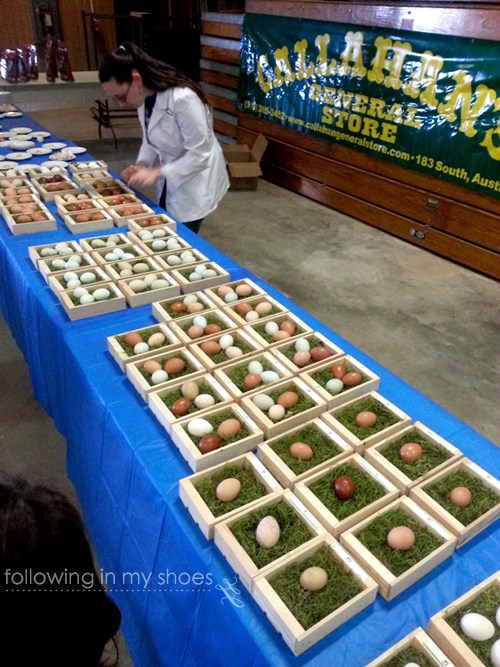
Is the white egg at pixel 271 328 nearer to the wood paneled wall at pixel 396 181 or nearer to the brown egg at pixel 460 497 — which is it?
the brown egg at pixel 460 497

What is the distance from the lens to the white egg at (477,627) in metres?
0.90

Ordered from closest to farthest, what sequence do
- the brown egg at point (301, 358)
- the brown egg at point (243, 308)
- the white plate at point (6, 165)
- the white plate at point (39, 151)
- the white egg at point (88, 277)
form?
the brown egg at point (301, 358) → the brown egg at point (243, 308) → the white egg at point (88, 277) → the white plate at point (6, 165) → the white plate at point (39, 151)

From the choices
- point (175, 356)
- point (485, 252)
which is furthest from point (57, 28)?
point (175, 356)

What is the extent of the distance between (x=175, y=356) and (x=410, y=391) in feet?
2.46

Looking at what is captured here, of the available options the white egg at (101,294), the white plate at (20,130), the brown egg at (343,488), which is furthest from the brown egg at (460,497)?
the white plate at (20,130)

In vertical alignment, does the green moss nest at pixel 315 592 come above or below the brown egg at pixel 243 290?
below

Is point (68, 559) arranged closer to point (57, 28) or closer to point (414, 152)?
point (414, 152)

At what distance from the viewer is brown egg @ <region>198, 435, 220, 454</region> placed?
1237 millimetres

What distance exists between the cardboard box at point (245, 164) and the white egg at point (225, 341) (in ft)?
13.9

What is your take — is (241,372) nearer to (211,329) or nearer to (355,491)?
(211,329)

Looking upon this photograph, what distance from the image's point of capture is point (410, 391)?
61.4 inches

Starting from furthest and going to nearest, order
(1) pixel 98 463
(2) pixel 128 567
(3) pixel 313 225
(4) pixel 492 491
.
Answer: (3) pixel 313 225
(1) pixel 98 463
(2) pixel 128 567
(4) pixel 492 491

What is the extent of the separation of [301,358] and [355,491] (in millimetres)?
506

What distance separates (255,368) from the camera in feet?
5.02
